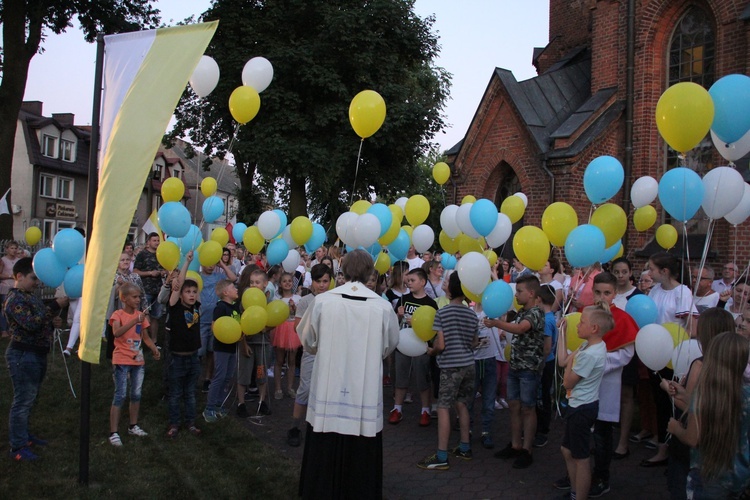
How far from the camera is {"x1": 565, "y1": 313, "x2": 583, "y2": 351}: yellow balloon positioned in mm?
5145

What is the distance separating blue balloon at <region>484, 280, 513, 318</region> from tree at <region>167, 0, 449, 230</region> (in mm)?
14928

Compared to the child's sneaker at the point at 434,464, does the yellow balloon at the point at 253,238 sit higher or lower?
higher

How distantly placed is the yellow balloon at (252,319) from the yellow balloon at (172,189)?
1.91m

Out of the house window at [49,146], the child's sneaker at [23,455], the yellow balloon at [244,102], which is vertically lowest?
the child's sneaker at [23,455]

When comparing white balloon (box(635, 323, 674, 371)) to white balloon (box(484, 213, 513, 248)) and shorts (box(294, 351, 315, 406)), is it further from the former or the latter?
white balloon (box(484, 213, 513, 248))

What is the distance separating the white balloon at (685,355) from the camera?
4.10 m

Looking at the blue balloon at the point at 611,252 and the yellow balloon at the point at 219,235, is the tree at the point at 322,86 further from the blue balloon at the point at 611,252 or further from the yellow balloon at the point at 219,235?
the blue balloon at the point at 611,252

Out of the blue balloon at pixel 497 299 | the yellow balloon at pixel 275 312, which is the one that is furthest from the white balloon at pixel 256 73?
the blue balloon at pixel 497 299

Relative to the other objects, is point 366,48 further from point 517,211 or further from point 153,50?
point 153,50

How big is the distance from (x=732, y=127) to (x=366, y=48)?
57.3 feet

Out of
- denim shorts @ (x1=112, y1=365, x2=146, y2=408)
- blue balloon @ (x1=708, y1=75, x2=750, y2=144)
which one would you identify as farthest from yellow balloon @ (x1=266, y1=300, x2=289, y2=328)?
blue balloon @ (x1=708, y1=75, x2=750, y2=144)

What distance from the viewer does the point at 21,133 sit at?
111 ft

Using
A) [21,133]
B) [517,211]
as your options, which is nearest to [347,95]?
[517,211]

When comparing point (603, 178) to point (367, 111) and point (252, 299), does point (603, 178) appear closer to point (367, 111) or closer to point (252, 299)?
point (367, 111)
